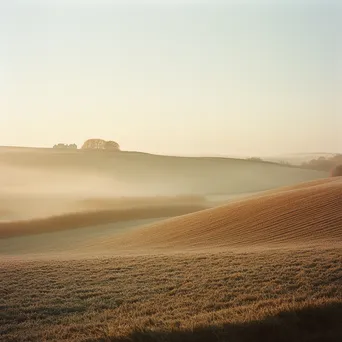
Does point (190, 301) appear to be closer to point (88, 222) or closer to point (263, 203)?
point (263, 203)

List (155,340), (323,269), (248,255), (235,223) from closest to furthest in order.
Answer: (155,340) < (323,269) < (248,255) < (235,223)

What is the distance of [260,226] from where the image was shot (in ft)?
95.2

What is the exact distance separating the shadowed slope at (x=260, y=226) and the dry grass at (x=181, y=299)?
825 cm

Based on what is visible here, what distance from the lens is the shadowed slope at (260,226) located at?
81.8 feet

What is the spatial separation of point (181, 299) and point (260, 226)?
18.4 meters

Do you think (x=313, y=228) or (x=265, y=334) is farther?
→ (x=313, y=228)

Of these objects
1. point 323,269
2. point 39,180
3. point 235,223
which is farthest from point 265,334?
point 39,180

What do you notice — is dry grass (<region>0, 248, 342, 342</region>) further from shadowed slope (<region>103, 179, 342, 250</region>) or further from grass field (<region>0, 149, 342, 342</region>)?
shadowed slope (<region>103, 179, 342, 250</region>)

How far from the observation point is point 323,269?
1300cm

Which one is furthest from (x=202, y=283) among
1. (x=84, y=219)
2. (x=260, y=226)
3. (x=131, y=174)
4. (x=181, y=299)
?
(x=131, y=174)

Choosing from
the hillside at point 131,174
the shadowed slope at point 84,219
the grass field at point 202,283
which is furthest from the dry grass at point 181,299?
the hillside at point 131,174

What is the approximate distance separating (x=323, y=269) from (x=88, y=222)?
42.4 m

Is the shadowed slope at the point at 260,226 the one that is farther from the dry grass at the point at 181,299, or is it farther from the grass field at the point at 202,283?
the dry grass at the point at 181,299

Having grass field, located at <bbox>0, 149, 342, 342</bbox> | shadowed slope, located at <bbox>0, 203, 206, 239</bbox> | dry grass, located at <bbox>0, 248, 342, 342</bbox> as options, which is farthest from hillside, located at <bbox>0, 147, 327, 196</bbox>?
dry grass, located at <bbox>0, 248, 342, 342</bbox>
